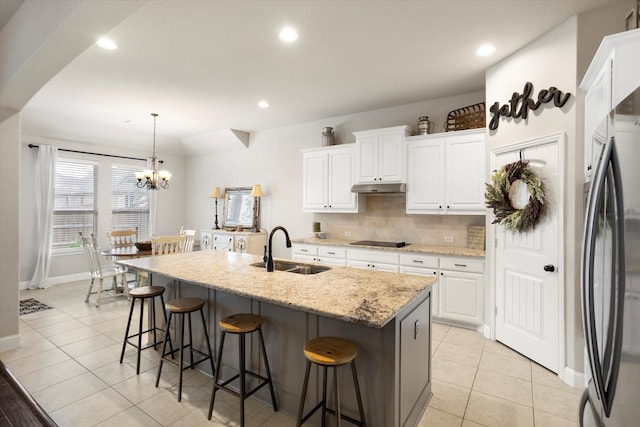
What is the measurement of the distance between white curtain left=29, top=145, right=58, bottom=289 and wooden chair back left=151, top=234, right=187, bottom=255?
234 cm

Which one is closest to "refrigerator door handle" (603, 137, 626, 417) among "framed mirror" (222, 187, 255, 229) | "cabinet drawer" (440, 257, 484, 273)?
"cabinet drawer" (440, 257, 484, 273)

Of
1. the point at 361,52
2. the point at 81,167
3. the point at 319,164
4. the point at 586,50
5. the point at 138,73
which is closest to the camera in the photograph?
the point at 586,50

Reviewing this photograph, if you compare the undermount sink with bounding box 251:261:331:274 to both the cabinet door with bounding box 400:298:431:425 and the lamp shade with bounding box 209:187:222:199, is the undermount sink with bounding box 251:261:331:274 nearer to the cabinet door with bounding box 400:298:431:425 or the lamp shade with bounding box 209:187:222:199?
the cabinet door with bounding box 400:298:431:425

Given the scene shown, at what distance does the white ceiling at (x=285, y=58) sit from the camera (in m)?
2.41

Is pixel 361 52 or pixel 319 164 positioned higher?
pixel 361 52

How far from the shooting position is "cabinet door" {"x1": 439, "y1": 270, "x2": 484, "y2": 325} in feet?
11.5

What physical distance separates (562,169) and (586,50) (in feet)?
3.08

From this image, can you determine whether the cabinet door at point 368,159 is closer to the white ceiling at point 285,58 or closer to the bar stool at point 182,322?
the white ceiling at point 285,58

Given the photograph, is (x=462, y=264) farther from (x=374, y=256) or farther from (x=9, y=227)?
(x=9, y=227)

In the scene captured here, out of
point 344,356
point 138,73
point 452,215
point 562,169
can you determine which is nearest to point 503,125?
point 562,169

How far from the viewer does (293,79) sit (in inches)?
146

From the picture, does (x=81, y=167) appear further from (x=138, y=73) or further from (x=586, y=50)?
(x=586, y=50)

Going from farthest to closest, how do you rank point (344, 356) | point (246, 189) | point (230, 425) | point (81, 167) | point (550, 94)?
point (246, 189)
point (81, 167)
point (550, 94)
point (230, 425)
point (344, 356)

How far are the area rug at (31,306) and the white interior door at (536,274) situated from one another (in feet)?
19.0
